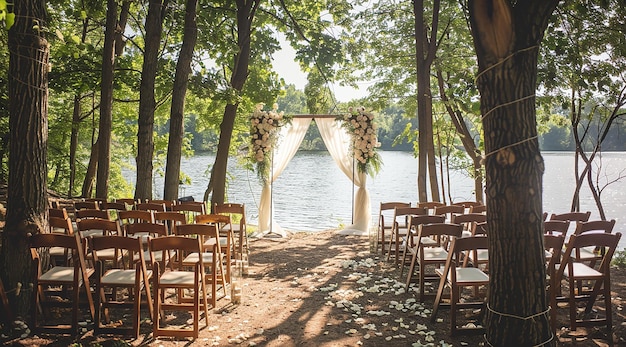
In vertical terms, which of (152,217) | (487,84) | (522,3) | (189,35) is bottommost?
(152,217)

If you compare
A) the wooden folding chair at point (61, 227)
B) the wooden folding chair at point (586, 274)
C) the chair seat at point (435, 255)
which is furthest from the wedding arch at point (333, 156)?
the wooden folding chair at point (586, 274)

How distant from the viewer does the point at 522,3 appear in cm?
311

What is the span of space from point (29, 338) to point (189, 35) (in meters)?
6.03

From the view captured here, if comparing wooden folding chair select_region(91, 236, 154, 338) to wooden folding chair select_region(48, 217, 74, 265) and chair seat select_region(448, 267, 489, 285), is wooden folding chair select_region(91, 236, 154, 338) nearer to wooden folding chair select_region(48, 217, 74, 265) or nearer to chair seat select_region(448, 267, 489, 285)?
wooden folding chair select_region(48, 217, 74, 265)

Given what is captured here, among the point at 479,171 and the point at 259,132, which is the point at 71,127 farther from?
the point at 479,171

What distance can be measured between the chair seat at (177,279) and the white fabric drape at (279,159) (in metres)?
6.28

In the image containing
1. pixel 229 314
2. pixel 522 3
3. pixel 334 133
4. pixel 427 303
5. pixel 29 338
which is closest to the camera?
pixel 522 3

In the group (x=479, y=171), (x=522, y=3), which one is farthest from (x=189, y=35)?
(x=479, y=171)

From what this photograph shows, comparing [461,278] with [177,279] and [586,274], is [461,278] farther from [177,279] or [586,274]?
[177,279]

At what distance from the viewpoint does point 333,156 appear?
11422 mm

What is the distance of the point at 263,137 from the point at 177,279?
6.49m

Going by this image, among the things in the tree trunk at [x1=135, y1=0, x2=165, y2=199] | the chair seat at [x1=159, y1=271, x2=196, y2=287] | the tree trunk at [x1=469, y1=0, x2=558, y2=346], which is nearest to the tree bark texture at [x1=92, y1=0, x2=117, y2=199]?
the tree trunk at [x1=135, y1=0, x2=165, y2=199]

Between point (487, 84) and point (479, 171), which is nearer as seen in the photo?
point (487, 84)

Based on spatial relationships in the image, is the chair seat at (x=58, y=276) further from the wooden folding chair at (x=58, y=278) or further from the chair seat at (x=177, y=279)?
the chair seat at (x=177, y=279)
